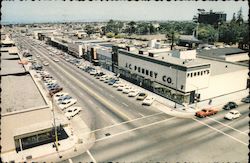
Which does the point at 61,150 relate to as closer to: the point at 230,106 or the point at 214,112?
the point at 214,112

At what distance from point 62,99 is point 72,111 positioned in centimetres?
994

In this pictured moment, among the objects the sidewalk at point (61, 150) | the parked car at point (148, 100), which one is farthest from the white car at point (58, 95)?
the parked car at point (148, 100)

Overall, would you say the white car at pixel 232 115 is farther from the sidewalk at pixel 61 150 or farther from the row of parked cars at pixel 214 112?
the sidewalk at pixel 61 150

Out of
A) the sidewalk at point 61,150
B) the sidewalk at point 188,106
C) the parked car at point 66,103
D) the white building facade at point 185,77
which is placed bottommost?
the sidewalk at point 61,150

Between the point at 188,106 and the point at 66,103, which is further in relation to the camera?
the point at 66,103

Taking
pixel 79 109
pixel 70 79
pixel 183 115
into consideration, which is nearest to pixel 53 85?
pixel 70 79

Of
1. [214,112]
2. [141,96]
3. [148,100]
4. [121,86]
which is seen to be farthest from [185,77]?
[121,86]

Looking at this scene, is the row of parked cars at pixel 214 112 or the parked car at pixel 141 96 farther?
the parked car at pixel 141 96

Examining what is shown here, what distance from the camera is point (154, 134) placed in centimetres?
4525

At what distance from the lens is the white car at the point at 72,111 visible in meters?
53.5

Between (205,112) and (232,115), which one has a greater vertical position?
(205,112)

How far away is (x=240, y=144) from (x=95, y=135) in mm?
27203

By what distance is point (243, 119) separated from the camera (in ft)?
169

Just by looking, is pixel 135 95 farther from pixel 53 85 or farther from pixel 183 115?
pixel 53 85
